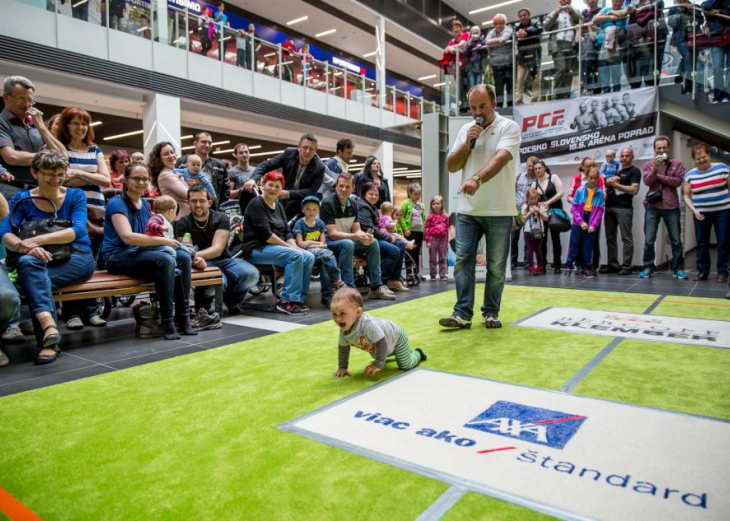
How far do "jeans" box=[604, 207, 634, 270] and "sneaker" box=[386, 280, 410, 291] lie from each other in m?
3.94

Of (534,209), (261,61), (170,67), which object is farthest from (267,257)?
(261,61)

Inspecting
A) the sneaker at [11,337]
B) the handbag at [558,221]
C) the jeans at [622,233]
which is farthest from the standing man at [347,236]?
the jeans at [622,233]

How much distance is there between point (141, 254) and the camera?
398cm

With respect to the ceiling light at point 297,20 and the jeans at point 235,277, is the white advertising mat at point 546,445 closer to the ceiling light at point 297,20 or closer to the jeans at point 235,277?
the jeans at point 235,277

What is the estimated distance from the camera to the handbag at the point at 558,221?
8359 millimetres

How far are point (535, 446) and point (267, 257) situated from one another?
12.2 feet

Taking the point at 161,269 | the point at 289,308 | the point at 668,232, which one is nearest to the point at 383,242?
the point at 289,308

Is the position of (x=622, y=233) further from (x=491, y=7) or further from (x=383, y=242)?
(x=491, y=7)

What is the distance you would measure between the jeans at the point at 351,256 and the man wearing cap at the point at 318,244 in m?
0.08

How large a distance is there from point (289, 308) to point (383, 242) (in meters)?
1.89

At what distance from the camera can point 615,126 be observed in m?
8.90

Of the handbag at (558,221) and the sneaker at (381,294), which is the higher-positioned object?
the handbag at (558,221)

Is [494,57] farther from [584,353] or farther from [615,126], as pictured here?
[584,353]

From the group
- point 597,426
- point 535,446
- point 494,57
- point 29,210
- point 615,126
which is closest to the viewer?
point 535,446
